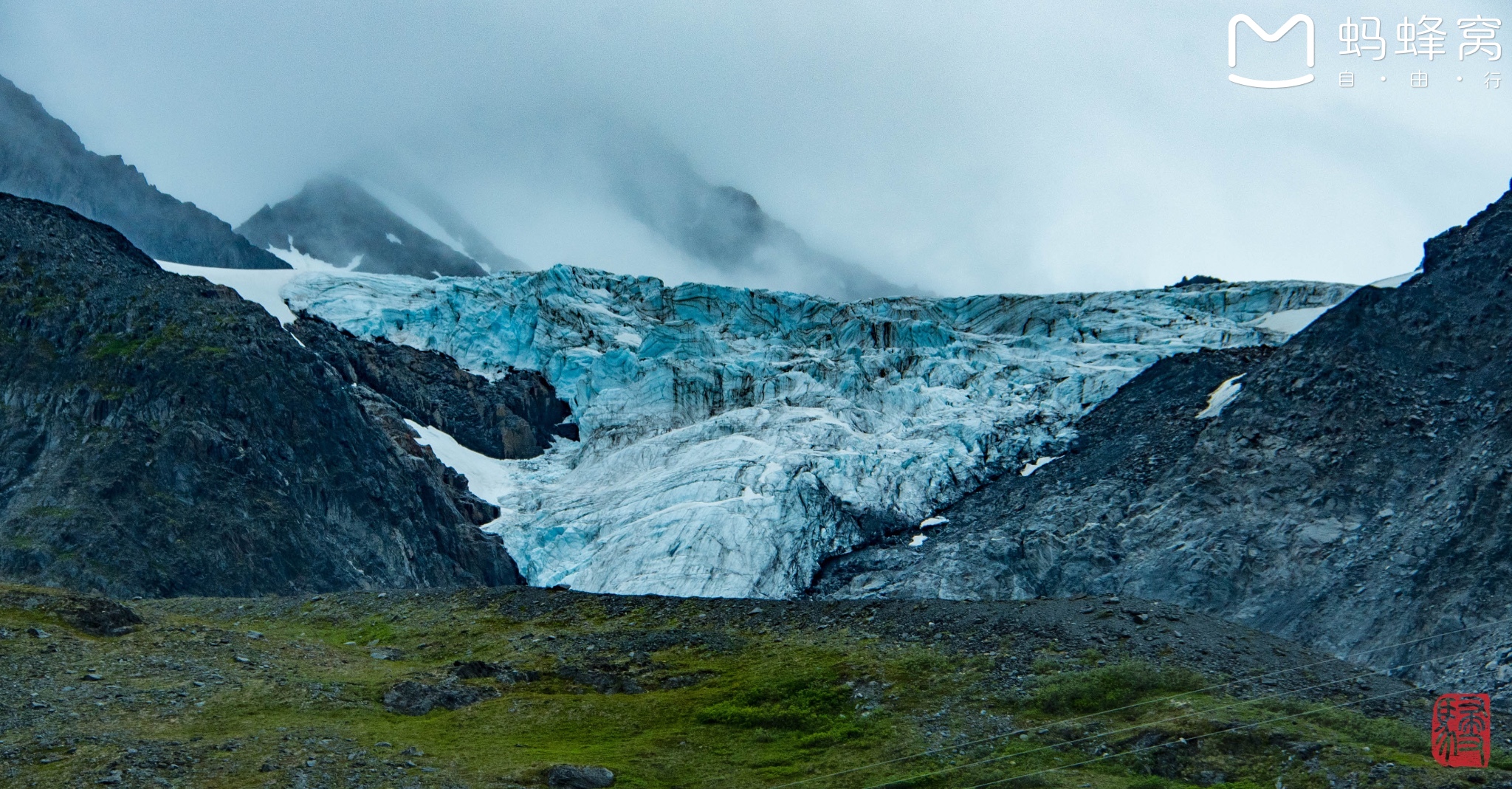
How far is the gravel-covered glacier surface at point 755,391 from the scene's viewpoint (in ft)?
240

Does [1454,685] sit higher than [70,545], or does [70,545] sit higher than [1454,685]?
[70,545]

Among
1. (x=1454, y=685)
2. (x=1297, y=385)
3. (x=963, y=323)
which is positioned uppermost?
(x=963, y=323)

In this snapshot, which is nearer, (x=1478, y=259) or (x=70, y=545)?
(x=70, y=545)

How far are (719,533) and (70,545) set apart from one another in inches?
1262

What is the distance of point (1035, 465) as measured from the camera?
81062 mm

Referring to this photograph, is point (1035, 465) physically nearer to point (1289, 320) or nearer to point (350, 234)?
point (1289, 320)

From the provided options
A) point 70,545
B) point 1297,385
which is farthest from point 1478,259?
point 70,545

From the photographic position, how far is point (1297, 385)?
7338cm

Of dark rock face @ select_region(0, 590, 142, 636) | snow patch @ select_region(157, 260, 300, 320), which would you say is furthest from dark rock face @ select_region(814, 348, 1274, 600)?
snow patch @ select_region(157, 260, 300, 320)

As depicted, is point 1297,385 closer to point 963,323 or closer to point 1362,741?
point 963,323

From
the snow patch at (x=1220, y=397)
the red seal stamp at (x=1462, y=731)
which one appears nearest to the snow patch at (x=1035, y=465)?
the snow patch at (x=1220, y=397)

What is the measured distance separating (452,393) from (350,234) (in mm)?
78829

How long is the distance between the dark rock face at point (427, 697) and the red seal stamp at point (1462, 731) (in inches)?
825

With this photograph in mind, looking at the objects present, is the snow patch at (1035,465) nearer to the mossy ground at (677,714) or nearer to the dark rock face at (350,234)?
the mossy ground at (677,714)
